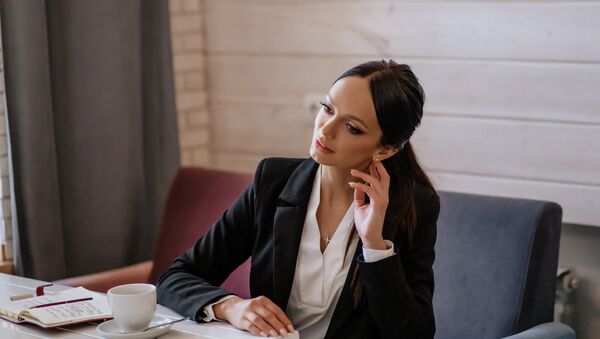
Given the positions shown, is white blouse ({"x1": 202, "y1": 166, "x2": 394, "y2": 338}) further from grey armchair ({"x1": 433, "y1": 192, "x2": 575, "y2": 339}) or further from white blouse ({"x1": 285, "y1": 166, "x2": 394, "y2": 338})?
grey armchair ({"x1": 433, "y1": 192, "x2": 575, "y2": 339})

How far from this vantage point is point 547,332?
2127 millimetres

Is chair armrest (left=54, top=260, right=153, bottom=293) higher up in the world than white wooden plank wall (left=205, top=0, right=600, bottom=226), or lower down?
lower down

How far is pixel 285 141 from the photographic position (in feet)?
10.4

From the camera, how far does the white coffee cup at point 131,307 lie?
1.66 m

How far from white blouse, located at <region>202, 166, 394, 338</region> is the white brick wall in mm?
1382

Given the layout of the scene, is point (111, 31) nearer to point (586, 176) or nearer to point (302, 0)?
point (302, 0)

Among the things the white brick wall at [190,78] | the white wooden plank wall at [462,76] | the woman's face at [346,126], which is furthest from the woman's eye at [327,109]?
the white brick wall at [190,78]

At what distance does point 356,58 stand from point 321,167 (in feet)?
3.21

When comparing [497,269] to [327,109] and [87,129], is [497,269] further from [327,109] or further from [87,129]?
[87,129]

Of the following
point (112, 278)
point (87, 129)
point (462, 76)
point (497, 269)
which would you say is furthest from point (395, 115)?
point (87, 129)

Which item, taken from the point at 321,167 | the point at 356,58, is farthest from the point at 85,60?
the point at 321,167

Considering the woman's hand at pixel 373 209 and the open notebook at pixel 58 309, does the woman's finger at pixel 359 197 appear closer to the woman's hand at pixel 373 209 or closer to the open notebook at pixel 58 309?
the woman's hand at pixel 373 209

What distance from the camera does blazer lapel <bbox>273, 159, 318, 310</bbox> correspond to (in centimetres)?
197

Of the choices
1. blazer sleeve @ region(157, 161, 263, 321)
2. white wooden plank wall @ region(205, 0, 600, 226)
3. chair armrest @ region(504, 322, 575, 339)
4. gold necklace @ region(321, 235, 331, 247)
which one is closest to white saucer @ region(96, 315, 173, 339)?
blazer sleeve @ region(157, 161, 263, 321)
